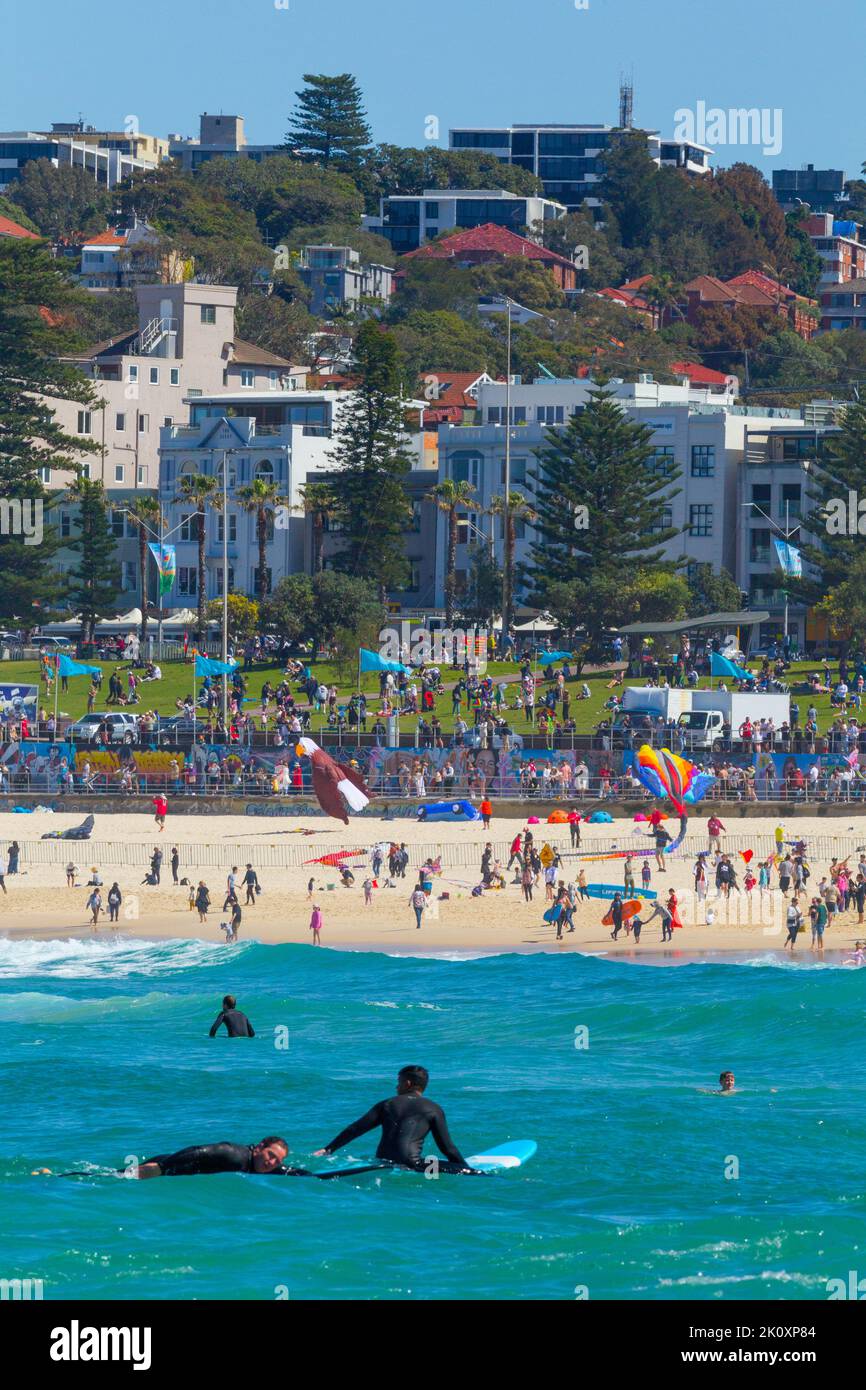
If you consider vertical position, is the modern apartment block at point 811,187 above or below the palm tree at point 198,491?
above

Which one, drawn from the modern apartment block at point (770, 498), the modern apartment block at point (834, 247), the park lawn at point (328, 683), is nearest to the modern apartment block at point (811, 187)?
the modern apartment block at point (834, 247)

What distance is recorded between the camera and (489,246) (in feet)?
451

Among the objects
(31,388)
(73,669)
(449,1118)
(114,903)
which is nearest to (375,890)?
(114,903)

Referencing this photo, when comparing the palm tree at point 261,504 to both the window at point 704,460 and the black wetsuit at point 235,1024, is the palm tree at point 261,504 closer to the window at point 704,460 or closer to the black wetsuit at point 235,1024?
the window at point 704,460

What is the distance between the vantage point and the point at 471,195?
151 meters

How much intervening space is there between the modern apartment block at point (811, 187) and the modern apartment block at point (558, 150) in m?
18.4

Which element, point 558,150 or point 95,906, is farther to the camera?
point 558,150

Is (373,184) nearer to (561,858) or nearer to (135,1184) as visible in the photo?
(561,858)

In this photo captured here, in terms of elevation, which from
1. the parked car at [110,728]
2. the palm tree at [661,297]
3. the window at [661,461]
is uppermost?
Result: the palm tree at [661,297]

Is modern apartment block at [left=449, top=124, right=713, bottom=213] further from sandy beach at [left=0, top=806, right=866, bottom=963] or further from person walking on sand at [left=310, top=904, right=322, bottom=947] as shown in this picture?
person walking on sand at [left=310, top=904, right=322, bottom=947]

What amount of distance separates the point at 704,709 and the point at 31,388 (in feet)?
123

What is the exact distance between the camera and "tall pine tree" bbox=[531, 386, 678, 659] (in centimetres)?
7200

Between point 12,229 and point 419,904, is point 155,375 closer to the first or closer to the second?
point 12,229

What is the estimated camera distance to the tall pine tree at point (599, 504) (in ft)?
236
